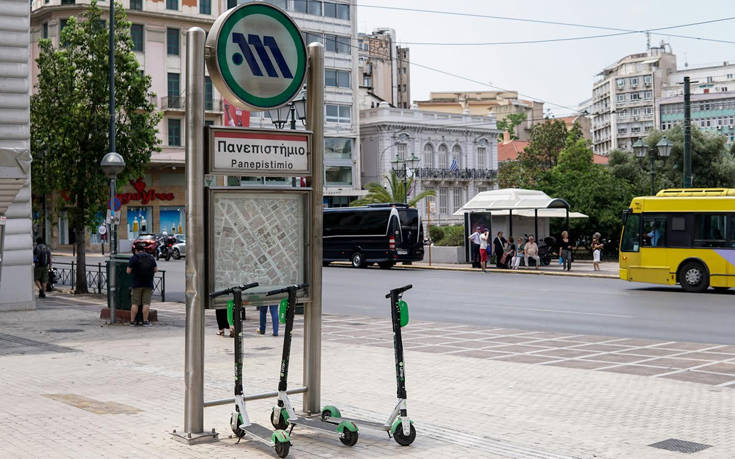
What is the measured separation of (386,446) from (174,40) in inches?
2301

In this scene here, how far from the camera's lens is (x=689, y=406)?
30.0 ft

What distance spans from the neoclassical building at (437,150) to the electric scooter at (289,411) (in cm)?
6562

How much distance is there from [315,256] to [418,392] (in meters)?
2.65

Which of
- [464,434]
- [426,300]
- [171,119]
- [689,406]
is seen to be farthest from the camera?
[171,119]

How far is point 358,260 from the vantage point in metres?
40.9

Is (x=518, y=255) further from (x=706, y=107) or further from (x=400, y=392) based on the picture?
(x=706, y=107)

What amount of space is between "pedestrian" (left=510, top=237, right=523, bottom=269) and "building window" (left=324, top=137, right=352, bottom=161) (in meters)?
34.4

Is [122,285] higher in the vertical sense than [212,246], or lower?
lower

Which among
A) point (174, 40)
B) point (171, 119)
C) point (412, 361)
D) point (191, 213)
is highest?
point (174, 40)

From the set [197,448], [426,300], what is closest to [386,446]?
[197,448]

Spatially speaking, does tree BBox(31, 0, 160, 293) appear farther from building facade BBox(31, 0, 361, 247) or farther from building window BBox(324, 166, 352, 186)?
building window BBox(324, 166, 352, 186)

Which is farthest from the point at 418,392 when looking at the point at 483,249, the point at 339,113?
the point at 339,113

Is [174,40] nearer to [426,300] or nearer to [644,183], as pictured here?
[644,183]

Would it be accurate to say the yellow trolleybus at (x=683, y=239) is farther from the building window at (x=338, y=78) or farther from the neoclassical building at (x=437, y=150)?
the building window at (x=338, y=78)
